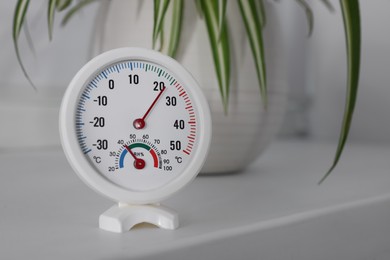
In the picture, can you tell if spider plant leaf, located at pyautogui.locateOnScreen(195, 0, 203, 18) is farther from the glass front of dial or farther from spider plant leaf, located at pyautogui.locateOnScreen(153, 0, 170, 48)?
A: the glass front of dial

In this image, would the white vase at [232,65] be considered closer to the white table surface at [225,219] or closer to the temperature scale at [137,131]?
the white table surface at [225,219]

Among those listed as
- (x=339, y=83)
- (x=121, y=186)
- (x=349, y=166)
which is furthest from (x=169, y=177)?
(x=339, y=83)

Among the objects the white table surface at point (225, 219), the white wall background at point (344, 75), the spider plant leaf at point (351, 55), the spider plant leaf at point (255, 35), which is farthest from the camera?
the white wall background at point (344, 75)

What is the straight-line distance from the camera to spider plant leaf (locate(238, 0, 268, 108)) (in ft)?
2.12

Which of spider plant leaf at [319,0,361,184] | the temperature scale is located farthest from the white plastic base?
spider plant leaf at [319,0,361,184]

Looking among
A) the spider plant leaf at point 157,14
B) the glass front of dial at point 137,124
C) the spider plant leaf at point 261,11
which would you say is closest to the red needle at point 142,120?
the glass front of dial at point 137,124

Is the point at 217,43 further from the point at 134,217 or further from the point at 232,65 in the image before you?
the point at 134,217

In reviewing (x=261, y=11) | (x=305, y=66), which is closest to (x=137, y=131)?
(x=261, y=11)

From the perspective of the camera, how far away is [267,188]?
26.4 inches

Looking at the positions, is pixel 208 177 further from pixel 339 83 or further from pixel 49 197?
pixel 339 83

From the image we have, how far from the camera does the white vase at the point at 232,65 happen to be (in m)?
0.70

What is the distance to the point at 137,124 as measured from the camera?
458 mm

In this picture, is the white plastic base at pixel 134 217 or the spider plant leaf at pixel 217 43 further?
the spider plant leaf at pixel 217 43

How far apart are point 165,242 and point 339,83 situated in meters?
1.21
